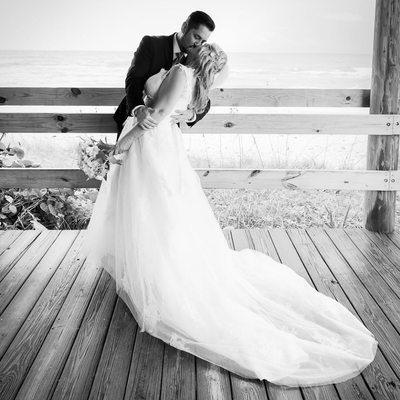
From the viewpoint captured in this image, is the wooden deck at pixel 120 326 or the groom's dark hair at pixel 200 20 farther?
the groom's dark hair at pixel 200 20

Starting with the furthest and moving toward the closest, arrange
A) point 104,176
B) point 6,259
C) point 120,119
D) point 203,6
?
1. point 203,6
2. point 6,259
3. point 120,119
4. point 104,176

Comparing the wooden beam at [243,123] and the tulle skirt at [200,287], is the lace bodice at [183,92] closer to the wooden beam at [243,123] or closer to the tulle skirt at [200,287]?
the tulle skirt at [200,287]

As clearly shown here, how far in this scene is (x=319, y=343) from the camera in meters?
2.17

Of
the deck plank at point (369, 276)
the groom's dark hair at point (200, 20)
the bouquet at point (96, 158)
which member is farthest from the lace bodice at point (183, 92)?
the deck plank at point (369, 276)

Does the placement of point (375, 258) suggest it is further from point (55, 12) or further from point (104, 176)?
point (55, 12)

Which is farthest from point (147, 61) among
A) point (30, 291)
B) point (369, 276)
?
point (369, 276)

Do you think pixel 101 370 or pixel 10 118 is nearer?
pixel 101 370

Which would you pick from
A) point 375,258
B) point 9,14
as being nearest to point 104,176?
point 375,258

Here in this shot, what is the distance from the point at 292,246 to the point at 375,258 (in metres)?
0.63

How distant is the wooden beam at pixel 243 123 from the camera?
3592 mm

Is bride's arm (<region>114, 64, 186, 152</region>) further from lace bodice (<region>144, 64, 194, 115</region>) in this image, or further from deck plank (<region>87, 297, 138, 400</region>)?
deck plank (<region>87, 297, 138, 400</region>)

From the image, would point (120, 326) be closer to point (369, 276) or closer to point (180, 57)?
point (180, 57)

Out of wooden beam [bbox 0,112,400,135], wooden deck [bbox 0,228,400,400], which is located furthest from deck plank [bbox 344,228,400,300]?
wooden beam [bbox 0,112,400,135]

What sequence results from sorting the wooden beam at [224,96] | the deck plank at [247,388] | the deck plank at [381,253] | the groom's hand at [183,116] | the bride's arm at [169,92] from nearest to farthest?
the deck plank at [247,388] < the bride's arm at [169,92] < the groom's hand at [183,116] < the deck plank at [381,253] < the wooden beam at [224,96]
